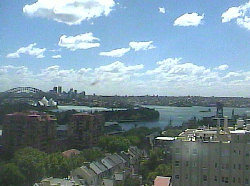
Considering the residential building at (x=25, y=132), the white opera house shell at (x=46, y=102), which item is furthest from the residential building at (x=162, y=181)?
the white opera house shell at (x=46, y=102)

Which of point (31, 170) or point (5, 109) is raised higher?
point (5, 109)

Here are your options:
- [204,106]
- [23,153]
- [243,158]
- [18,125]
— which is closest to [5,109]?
[18,125]

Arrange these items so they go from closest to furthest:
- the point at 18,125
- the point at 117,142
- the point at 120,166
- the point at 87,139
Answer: the point at 120,166 < the point at 18,125 < the point at 117,142 < the point at 87,139

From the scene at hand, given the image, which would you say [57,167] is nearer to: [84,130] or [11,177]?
[11,177]

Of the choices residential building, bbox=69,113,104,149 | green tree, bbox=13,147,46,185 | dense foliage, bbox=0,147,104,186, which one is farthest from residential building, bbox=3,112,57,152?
green tree, bbox=13,147,46,185

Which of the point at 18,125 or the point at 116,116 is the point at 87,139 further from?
the point at 116,116

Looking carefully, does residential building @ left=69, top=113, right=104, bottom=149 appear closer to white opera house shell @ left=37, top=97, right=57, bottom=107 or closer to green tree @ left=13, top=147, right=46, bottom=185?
white opera house shell @ left=37, top=97, right=57, bottom=107

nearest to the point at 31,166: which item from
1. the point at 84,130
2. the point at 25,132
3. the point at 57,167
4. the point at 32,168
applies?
the point at 32,168
